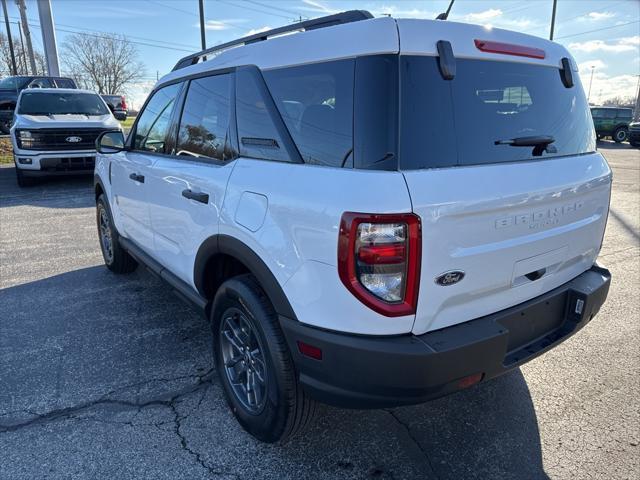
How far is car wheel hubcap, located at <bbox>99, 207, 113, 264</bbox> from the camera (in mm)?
4804

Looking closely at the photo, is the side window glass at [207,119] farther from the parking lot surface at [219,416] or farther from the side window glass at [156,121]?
the parking lot surface at [219,416]

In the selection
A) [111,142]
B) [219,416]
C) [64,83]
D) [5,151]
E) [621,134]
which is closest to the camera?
[219,416]

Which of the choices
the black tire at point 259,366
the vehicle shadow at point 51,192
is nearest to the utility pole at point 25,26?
the vehicle shadow at point 51,192

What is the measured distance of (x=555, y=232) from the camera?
88.0 inches

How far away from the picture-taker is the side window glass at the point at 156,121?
11.1 feet

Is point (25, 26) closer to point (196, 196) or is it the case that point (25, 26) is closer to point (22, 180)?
point (22, 180)

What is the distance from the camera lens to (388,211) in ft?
5.59

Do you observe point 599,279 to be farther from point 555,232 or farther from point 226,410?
point 226,410

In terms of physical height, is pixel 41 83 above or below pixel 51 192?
above

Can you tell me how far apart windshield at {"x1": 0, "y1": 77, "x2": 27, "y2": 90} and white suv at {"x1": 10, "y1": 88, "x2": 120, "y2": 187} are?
757 cm

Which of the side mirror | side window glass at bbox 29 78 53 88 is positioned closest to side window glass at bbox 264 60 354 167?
the side mirror

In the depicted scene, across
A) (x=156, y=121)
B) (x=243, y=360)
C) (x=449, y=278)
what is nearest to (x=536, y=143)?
(x=449, y=278)

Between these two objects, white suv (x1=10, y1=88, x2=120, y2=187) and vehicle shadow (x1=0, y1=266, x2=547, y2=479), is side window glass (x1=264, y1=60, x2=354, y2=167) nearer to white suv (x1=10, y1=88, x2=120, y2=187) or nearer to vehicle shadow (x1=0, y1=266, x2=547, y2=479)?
vehicle shadow (x1=0, y1=266, x2=547, y2=479)

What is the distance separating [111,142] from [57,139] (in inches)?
249
